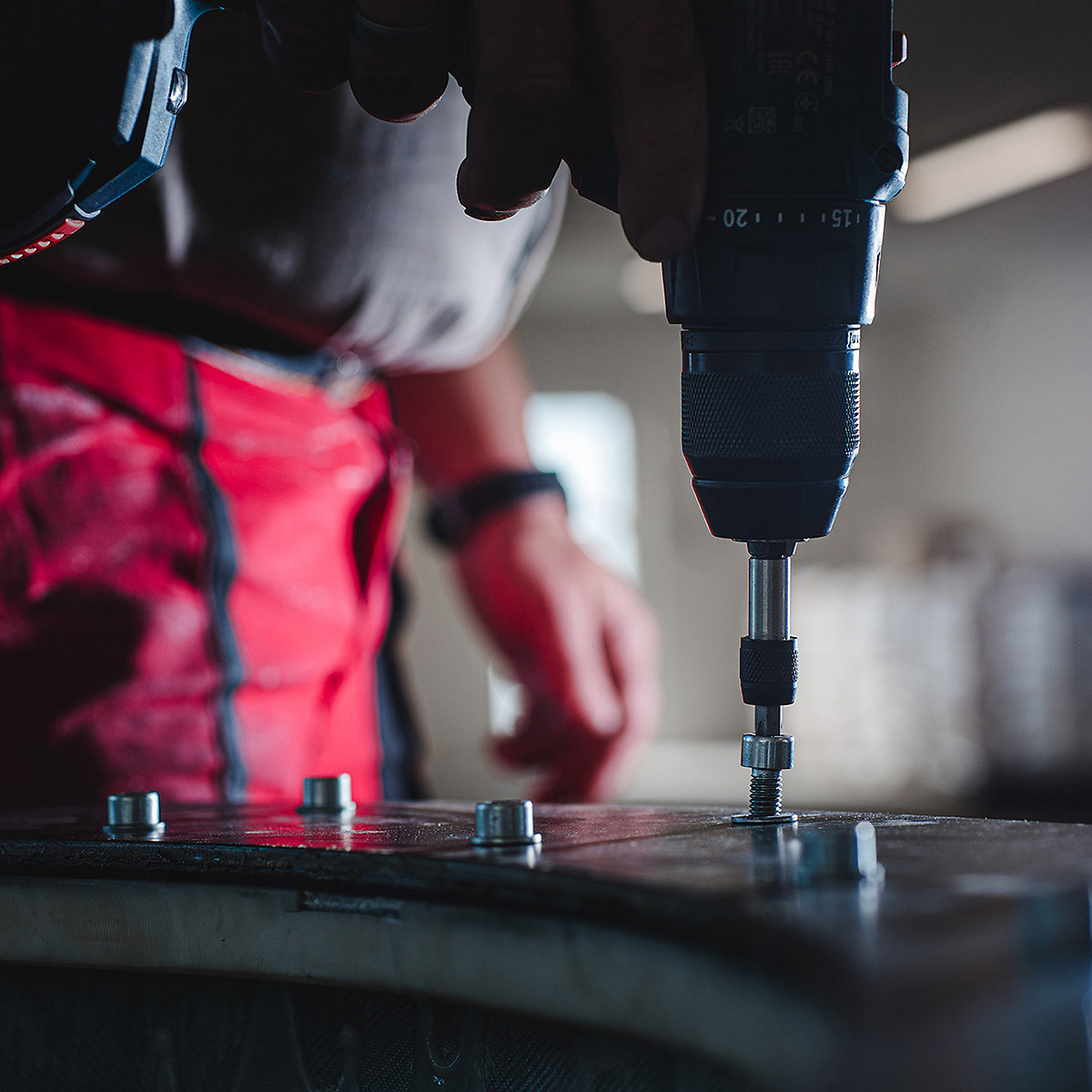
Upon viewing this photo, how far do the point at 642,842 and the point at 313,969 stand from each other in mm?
125

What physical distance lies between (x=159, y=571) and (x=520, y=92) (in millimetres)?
486

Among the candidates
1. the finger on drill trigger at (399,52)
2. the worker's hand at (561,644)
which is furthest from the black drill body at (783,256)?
the worker's hand at (561,644)

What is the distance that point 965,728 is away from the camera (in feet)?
18.0

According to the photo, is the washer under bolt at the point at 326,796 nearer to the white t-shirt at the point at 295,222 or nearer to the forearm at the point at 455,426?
the white t-shirt at the point at 295,222

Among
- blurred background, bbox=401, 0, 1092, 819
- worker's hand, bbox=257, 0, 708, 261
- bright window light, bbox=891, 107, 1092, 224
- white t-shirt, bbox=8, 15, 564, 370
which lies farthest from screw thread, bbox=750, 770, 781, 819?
bright window light, bbox=891, 107, 1092, 224

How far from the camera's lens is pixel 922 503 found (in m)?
6.79

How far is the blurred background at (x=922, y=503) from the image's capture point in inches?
195

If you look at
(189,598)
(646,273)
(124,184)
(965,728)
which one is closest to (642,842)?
(124,184)

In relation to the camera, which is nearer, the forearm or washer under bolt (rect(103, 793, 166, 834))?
washer under bolt (rect(103, 793, 166, 834))

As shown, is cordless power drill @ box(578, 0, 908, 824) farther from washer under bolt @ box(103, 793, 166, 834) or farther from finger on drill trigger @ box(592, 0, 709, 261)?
washer under bolt @ box(103, 793, 166, 834)

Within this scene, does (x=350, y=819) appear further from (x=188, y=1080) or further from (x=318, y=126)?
(x=318, y=126)

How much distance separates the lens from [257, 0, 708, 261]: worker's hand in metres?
0.43

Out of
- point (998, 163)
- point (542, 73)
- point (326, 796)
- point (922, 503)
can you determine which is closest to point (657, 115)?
point (542, 73)

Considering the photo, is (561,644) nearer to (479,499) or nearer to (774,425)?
(479,499)
